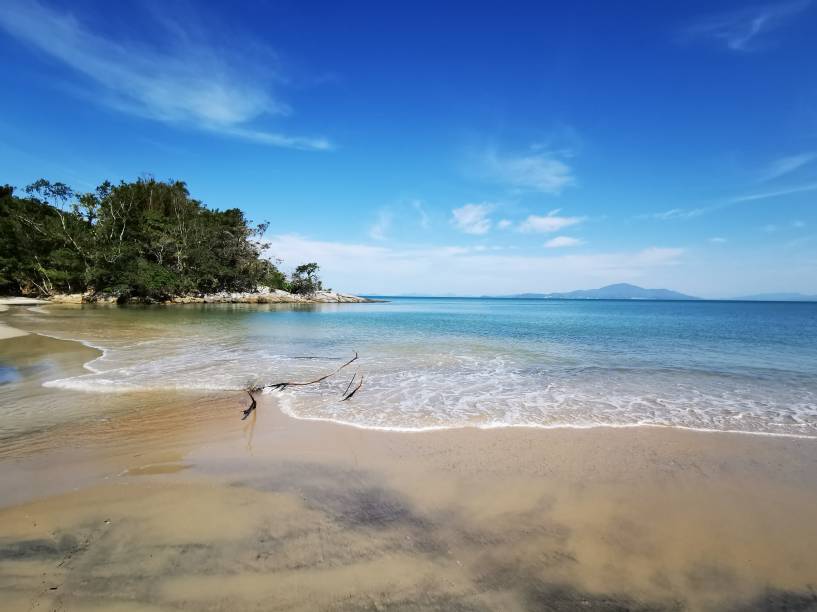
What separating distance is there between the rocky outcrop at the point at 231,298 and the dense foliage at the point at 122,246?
3.58ft

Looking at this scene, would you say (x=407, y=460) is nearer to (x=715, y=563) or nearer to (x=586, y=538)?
(x=586, y=538)

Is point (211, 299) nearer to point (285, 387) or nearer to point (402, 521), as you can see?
point (285, 387)

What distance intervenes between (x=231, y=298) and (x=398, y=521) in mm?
60217

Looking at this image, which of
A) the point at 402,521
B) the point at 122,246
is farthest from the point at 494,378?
the point at 122,246

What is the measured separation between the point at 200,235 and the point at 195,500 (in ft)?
194

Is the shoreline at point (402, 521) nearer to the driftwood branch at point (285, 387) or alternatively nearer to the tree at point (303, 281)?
the driftwood branch at point (285, 387)

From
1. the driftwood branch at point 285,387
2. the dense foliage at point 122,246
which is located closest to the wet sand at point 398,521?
the driftwood branch at point 285,387

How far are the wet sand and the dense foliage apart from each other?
50839mm

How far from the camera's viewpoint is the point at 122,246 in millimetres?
47406

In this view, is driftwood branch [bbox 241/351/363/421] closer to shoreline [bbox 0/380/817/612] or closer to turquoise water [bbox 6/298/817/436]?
turquoise water [bbox 6/298/817/436]

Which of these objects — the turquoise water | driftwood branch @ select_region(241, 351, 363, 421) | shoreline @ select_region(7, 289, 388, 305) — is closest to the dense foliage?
shoreline @ select_region(7, 289, 388, 305)

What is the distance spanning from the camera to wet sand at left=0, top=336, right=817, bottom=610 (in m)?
2.56

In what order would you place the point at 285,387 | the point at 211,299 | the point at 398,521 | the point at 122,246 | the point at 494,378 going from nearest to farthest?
the point at 398,521
the point at 285,387
the point at 494,378
the point at 122,246
the point at 211,299

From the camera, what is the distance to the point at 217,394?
26.1ft
